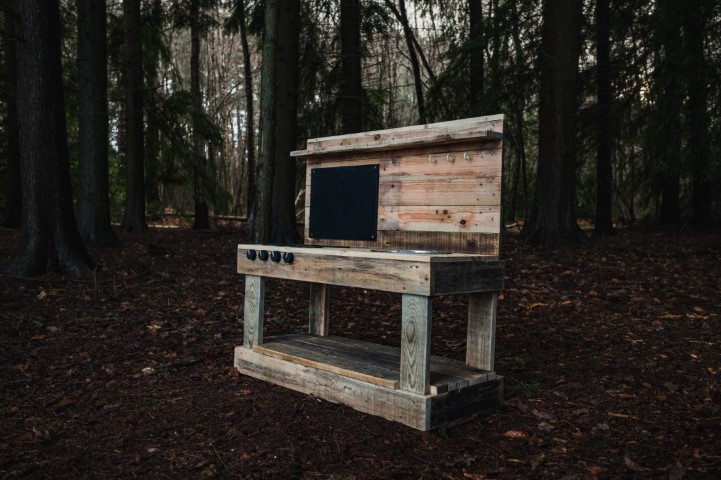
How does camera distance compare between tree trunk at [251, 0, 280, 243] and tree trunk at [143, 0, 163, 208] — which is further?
tree trunk at [143, 0, 163, 208]

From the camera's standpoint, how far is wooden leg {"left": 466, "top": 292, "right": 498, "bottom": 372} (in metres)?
3.97

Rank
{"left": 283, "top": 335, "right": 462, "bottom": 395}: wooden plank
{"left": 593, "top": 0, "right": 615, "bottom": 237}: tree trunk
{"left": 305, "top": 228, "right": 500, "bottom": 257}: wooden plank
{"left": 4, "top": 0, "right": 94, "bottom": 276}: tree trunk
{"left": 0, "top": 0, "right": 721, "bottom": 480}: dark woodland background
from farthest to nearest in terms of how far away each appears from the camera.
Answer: {"left": 593, "top": 0, "right": 615, "bottom": 237}: tree trunk → {"left": 4, "top": 0, "right": 94, "bottom": 276}: tree trunk → {"left": 305, "top": 228, "right": 500, "bottom": 257}: wooden plank → {"left": 283, "top": 335, "right": 462, "bottom": 395}: wooden plank → {"left": 0, "top": 0, "right": 721, "bottom": 480}: dark woodland background

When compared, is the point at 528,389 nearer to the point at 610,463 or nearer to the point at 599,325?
the point at 610,463

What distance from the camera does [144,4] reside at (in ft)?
45.8

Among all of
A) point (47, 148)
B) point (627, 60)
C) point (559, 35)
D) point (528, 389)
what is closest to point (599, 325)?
point (528, 389)

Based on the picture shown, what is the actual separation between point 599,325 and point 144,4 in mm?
12967

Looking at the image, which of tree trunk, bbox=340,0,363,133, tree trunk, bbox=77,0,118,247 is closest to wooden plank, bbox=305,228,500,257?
tree trunk, bbox=77,0,118,247

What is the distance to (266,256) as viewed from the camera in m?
4.50

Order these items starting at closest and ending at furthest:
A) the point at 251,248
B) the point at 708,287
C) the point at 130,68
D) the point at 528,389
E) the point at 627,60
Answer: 1. the point at 528,389
2. the point at 251,248
3. the point at 708,287
4. the point at 627,60
5. the point at 130,68

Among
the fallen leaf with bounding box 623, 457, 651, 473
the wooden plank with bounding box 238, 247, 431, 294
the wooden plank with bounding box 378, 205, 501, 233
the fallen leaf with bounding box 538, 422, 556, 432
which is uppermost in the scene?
the wooden plank with bounding box 378, 205, 501, 233

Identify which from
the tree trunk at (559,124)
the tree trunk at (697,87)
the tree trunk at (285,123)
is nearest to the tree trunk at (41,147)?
the tree trunk at (285,123)

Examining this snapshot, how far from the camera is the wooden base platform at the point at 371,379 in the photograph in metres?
3.55

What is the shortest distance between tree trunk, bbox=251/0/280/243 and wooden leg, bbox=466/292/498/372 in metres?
5.26

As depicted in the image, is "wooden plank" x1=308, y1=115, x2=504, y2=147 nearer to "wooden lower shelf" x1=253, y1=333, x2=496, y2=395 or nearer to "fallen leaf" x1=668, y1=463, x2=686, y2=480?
"wooden lower shelf" x1=253, y1=333, x2=496, y2=395
